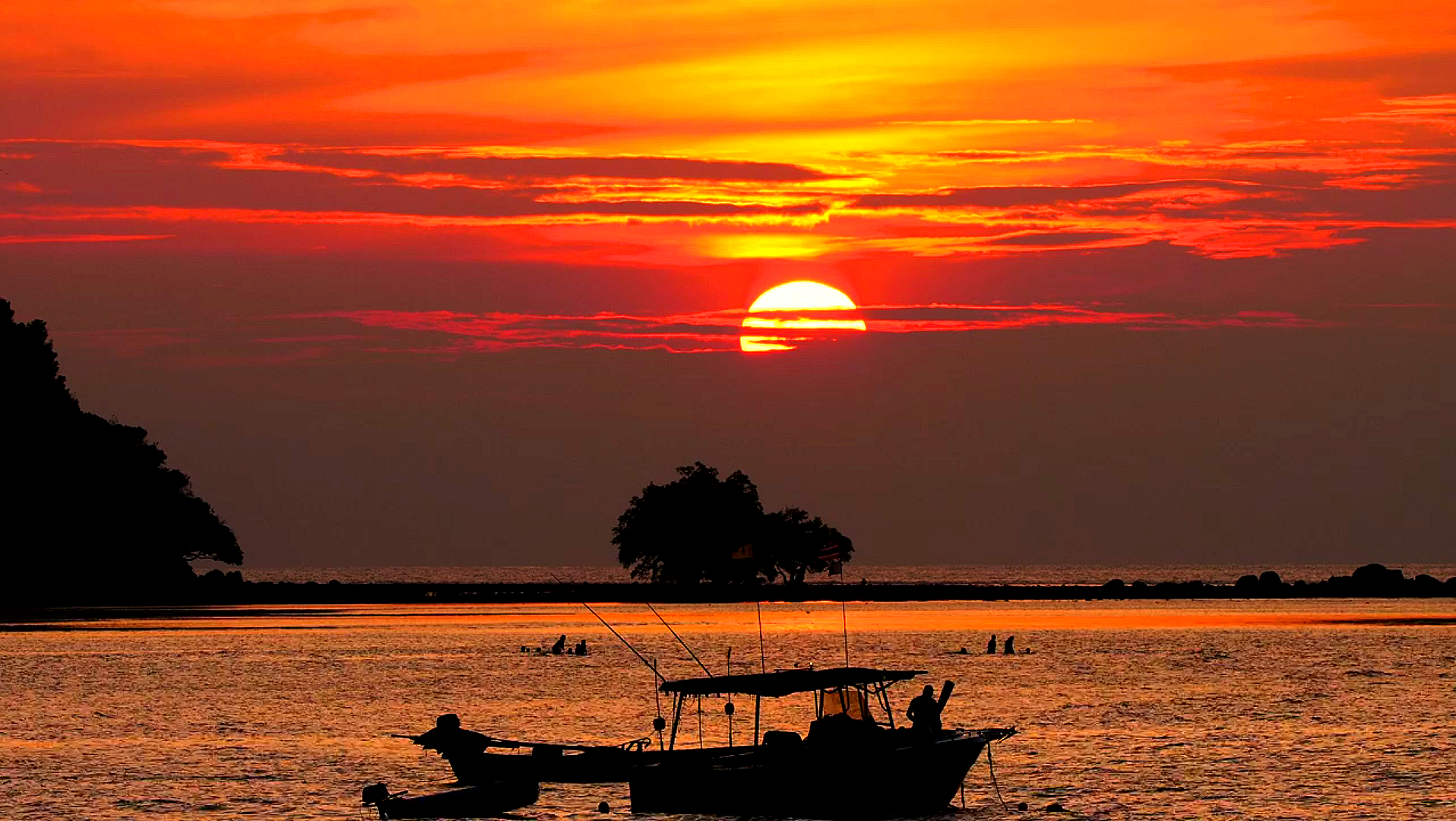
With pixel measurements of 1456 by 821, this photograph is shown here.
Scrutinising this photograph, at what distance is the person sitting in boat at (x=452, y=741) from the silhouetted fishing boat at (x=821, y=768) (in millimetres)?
A: 6453

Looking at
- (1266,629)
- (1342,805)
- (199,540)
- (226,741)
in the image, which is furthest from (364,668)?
(199,540)

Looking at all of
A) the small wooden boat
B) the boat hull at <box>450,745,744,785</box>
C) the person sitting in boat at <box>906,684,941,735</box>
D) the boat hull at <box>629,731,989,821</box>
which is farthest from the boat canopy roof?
the small wooden boat

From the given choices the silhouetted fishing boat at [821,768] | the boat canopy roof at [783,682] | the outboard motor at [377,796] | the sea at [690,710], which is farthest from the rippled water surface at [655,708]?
the boat canopy roof at [783,682]

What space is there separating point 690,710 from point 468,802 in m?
31.9

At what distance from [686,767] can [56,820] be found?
16.4 m

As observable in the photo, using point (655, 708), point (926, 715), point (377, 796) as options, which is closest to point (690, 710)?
point (655, 708)

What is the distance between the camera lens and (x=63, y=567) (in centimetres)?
19200

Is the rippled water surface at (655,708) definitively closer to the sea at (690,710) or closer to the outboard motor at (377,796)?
the sea at (690,710)

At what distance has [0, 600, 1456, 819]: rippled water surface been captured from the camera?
54906 millimetres

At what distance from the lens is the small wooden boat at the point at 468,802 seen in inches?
1965

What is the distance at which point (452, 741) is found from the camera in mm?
53406

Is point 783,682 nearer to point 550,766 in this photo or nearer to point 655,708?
point 550,766

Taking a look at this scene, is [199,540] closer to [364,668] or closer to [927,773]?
[364,668]

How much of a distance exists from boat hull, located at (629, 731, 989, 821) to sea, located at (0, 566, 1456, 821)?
0.32m
